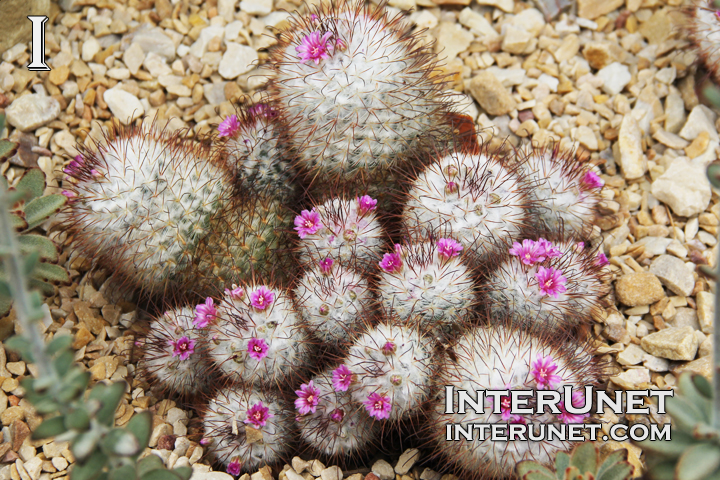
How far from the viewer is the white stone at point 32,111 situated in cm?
315

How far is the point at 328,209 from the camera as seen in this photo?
2.42 m

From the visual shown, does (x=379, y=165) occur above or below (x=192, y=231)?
above

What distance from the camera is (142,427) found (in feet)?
5.09

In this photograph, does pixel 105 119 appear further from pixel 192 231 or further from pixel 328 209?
pixel 328 209

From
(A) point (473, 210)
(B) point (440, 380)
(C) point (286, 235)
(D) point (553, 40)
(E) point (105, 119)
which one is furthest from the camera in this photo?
(D) point (553, 40)

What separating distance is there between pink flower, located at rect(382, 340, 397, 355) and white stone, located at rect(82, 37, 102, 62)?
2.50 meters

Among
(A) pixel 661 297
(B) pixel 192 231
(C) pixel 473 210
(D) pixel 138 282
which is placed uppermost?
(C) pixel 473 210

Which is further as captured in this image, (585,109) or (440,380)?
(585,109)

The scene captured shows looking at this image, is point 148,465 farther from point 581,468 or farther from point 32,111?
point 32,111

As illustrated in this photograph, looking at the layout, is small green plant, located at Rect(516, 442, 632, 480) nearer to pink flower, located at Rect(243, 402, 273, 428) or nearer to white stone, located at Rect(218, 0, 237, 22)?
pink flower, located at Rect(243, 402, 273, 428)

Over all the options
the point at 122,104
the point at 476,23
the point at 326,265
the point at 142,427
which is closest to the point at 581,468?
the point at 326,265

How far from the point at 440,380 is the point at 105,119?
2.30 meters

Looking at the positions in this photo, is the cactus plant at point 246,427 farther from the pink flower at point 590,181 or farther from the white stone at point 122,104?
the white stone at point 122,104

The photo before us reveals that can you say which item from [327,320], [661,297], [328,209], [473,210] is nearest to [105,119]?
[328,209]
